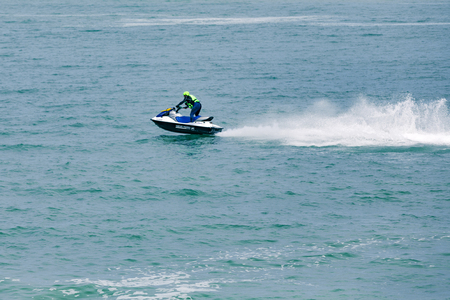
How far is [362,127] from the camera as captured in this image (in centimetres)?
4238

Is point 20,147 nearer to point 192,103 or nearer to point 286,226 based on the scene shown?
point 192,103

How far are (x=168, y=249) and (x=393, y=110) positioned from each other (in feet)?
105

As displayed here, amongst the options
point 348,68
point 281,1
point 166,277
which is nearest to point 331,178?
point 166,277

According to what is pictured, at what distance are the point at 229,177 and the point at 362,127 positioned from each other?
42.3 feet


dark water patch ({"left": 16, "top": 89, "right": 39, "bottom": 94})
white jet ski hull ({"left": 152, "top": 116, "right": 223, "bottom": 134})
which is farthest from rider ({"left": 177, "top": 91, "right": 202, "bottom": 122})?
dark water patch ({"left": 16, "top": 89, "right": 39, "bottom": 94})

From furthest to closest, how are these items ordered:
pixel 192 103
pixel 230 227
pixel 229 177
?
1. pixel 192 103
2. pixel 229 177
3. pixel 230 227

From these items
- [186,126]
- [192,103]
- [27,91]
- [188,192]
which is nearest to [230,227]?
[188,192]

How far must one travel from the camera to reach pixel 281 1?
169m

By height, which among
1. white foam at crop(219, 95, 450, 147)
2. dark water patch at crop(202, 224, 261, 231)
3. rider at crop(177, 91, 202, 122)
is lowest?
dark water patch at crop(202, 224, 261, 231)

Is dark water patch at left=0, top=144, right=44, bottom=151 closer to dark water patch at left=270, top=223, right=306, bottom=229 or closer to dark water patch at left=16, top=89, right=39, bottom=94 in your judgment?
dark water patch at left=16, top=89, right=39, bottom=94

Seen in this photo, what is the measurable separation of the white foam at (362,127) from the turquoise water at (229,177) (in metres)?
0.19

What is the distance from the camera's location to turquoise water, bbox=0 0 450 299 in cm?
2278

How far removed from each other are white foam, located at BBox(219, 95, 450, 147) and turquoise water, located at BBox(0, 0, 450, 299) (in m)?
0.19

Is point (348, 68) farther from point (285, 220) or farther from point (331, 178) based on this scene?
point (285, 220)
